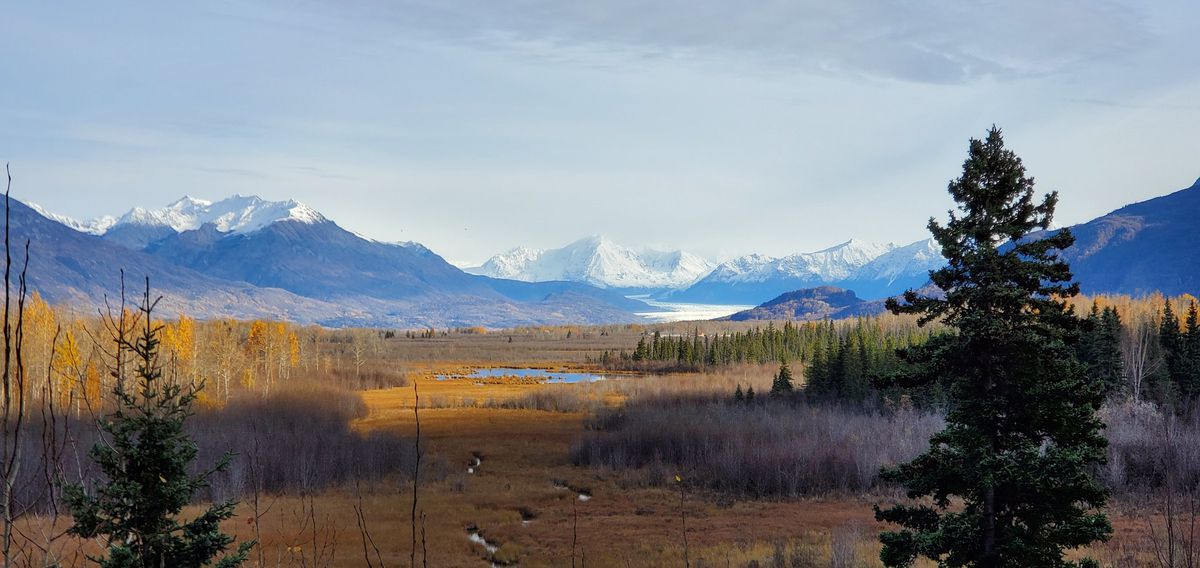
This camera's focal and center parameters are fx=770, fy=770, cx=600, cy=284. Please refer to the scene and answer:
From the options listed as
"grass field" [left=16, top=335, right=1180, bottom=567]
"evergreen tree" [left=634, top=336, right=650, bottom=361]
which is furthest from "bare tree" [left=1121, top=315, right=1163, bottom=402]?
"evergreen tree" [left=634, top=336, right=650, bottom=361]

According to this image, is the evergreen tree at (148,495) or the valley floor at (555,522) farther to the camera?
the valley floor at (555,522)

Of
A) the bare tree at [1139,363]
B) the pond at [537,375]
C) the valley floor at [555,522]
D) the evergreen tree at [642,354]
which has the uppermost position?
the bare tree at [1139,363]

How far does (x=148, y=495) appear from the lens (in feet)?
27.3

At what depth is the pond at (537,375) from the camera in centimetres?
12506

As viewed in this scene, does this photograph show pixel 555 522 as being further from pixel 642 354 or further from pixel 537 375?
pixel 642 354

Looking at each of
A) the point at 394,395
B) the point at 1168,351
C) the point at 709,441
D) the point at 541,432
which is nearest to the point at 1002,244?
the point at 709,441

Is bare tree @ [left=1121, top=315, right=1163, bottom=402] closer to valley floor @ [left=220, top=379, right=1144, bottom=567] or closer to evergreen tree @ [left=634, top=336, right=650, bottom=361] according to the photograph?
valley floor @ [left=220, top=379, right=1144, bottom=567]

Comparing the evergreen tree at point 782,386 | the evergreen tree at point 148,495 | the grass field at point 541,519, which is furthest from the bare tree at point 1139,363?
the evergreen tree at point 148,495

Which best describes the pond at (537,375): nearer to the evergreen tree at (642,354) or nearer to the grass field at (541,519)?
the evergreen tree at (642,354)

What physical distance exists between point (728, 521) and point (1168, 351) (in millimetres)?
52322

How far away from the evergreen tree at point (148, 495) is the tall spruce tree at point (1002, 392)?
382 inches

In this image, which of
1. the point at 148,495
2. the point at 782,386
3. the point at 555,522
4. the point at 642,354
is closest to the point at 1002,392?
the point at 148,495

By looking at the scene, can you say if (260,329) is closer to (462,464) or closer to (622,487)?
(462,464)

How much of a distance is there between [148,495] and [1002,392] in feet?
40.2
